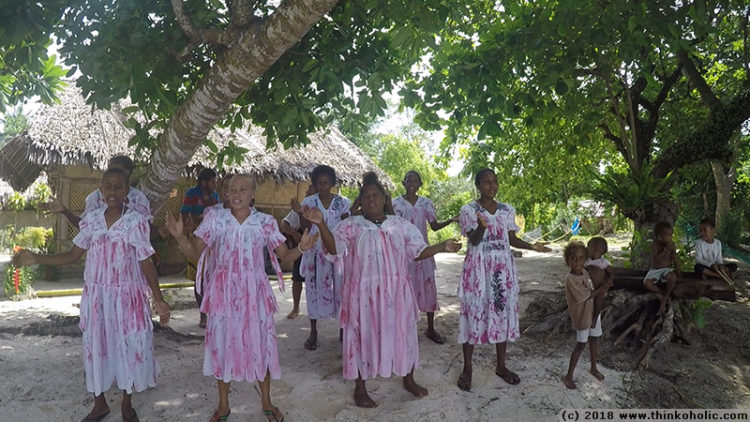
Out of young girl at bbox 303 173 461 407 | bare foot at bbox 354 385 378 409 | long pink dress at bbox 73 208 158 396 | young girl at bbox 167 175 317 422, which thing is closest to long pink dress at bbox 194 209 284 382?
young girl at bbox 167 175 317 422

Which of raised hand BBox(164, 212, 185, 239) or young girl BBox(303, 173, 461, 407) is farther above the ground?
raised hand BBox(164, 212, 185, 239)

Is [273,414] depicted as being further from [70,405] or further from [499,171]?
[499,171]

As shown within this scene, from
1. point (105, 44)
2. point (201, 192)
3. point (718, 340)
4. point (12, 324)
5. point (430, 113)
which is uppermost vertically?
point (105, 44)

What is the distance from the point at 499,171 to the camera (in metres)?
10.4

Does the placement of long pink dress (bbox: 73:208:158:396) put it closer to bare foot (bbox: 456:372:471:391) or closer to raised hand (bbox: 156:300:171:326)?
raised hand (bbox: 156:300:171:326)

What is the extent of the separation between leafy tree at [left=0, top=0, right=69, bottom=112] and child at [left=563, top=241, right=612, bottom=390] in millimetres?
4436

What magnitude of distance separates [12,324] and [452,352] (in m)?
5.19

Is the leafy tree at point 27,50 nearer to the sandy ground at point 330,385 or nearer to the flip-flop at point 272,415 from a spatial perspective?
the sandy ground at point 330,385

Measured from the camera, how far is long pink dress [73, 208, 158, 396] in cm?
292

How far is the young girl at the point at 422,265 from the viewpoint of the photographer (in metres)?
5.02

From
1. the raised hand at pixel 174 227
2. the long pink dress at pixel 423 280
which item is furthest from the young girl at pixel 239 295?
the long pink dress at pixel 423 280

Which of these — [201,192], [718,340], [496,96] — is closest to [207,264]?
[201,192]

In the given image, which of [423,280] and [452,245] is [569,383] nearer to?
[452,245]

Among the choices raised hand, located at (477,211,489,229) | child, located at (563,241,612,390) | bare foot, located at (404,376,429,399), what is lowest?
bare foot, located at (404,376,429,399)
